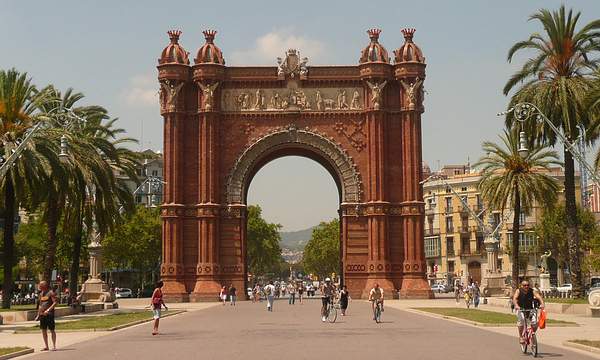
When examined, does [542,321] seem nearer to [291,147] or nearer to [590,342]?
[590,342]

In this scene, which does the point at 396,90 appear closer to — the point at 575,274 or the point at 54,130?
the point at 575,274

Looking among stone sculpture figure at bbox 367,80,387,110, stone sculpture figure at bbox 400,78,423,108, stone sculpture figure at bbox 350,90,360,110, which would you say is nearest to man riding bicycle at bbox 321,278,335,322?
stone sculpture figure at bbox 367,80,387,110

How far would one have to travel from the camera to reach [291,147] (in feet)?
222

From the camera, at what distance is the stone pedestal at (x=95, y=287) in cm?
5350

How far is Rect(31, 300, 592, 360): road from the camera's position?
20953mm

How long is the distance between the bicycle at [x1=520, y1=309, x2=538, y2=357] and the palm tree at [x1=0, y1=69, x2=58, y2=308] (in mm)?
23589

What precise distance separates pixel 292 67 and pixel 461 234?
183 feet

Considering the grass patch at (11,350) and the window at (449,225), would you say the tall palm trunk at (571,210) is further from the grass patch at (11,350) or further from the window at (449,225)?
the window at (449,225)

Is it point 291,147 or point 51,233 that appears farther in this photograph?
point 291,147

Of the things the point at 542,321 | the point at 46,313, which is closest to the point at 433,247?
the point at 46,313

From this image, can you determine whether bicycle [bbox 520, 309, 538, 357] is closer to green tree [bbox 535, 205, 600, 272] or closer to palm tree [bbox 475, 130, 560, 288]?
palm tree [bbox 475, 130, 560, 288]

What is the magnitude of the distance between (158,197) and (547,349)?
422 feet

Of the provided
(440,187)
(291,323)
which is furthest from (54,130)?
(440,187)

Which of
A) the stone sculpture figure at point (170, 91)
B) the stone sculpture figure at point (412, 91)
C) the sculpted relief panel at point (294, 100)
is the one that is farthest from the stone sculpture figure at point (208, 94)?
the stone sculpture figure at point (412, 91)
